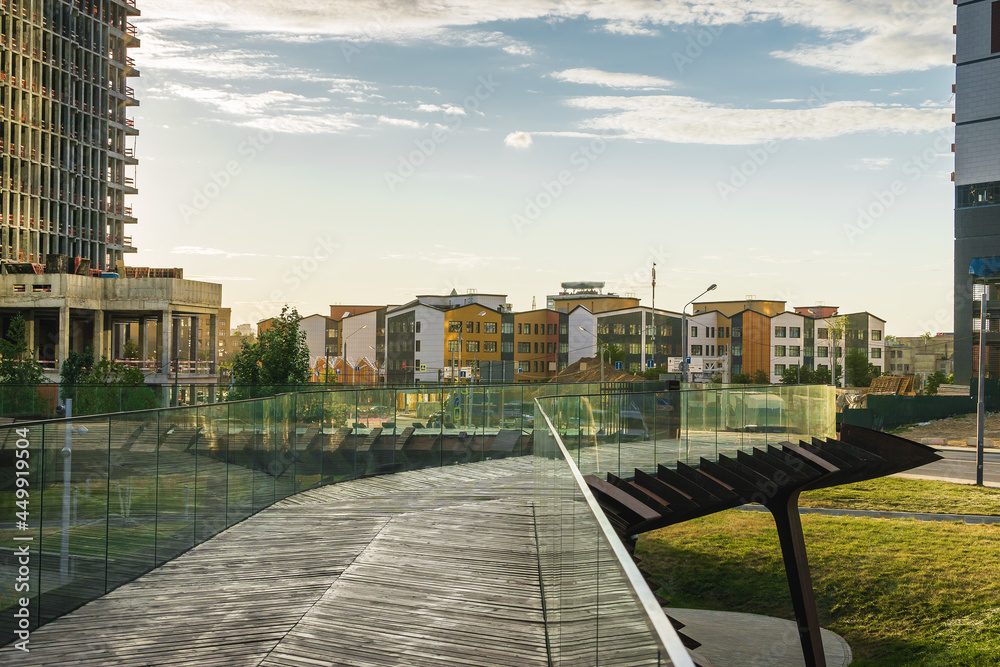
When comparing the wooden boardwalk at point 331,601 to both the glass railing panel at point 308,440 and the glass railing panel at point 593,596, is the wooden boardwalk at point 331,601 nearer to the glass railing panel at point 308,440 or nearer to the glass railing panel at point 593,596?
the glass railing panel at point 593,596

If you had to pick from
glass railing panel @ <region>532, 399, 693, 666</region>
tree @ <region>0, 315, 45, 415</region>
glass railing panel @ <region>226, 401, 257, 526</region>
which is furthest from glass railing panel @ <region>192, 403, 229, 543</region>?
tree @ <region>0, 315, 45, 415</region>

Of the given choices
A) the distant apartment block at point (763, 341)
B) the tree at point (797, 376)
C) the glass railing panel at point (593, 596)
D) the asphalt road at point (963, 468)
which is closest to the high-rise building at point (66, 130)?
the asphalt road at point (963, 468)

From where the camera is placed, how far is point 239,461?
14.1m

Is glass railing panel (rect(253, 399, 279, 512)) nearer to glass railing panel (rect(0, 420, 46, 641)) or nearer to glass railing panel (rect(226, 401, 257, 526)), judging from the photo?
glass railing panel (rect(226, 401, 257, 526))

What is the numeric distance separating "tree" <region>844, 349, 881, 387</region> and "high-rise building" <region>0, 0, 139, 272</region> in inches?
3880

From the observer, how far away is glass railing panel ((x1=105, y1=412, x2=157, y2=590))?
33.1 feet

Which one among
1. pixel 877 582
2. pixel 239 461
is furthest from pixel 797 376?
pixel 239 461

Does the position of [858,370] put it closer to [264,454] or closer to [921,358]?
[921,358]

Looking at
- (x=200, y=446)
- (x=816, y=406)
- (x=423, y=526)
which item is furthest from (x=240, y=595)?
(x=816, y=406)

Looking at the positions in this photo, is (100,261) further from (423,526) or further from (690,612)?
(423,526)

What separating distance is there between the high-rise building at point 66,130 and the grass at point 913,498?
60609 millimetres

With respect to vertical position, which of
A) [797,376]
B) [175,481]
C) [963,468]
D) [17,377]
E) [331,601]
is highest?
[17,377]

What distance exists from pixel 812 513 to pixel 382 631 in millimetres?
33201

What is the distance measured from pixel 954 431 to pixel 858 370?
63533mm
